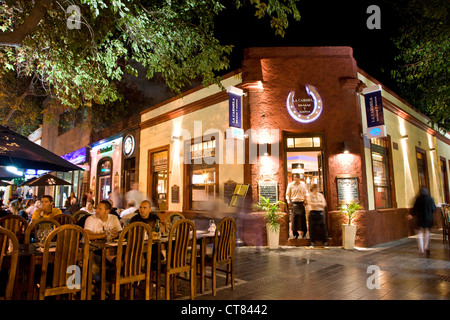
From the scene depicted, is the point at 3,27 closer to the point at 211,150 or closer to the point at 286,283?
the point at 211,150

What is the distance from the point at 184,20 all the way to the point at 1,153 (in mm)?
5527

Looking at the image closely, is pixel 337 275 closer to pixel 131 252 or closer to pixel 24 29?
pixel 131 252

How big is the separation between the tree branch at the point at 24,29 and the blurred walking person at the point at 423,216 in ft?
30.1

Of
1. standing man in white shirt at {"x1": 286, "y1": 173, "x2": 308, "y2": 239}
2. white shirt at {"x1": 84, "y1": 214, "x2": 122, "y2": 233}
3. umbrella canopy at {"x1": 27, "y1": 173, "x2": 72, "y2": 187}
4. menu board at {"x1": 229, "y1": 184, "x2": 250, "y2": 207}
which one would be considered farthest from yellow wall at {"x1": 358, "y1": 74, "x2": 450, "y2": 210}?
umbrella canopy at {"x1": 27, "y1": 173, "x2": 72, "y2": 187}

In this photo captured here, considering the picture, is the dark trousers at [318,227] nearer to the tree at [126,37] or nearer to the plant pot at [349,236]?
the plant pot at [349,236]

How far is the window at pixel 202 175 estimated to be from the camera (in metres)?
9.31

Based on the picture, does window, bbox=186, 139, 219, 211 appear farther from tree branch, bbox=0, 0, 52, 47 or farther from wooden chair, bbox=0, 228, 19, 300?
wooden chair, bbox=0, 228, 19, 300

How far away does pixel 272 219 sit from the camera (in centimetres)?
757

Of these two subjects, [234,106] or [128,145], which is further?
[128,145]

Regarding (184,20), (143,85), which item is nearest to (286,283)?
(184,20)

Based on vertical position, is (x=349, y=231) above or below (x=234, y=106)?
below

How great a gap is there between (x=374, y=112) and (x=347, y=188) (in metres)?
2.38

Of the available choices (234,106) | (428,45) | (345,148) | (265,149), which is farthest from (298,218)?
(428,45)
